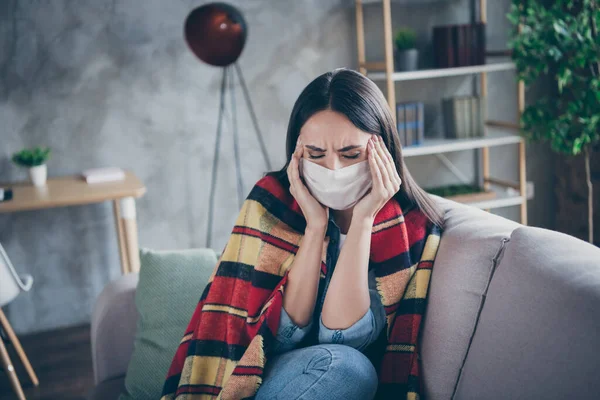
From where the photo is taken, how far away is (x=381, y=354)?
4.66ft

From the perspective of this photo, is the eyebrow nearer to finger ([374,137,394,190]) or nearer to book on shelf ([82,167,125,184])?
finger ([374,137,394,190])

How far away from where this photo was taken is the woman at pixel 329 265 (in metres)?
1.33

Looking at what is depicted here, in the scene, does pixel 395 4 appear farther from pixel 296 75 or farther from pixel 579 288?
pixel 579 288

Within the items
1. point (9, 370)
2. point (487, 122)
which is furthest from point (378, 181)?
point (487, 122)

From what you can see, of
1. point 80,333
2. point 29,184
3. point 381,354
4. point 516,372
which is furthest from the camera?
point 80,333

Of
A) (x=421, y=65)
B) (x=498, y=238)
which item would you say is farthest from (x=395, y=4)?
(x=498, y=238)

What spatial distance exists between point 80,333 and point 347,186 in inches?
83.1

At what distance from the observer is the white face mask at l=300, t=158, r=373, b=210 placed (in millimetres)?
1402

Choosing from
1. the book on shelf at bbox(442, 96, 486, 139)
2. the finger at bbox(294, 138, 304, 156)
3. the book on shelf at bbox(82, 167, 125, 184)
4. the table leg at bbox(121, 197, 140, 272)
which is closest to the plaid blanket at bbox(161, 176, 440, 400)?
the finger at bbox(294, 138, 304, 156)

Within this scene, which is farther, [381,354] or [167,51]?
[167,51]

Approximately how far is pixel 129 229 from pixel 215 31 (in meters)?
0.93

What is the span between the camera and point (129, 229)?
8.54ft

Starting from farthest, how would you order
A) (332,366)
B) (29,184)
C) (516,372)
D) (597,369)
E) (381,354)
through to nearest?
(29,184) < (381,354) < (332,366) < (516,372) < (597,369)

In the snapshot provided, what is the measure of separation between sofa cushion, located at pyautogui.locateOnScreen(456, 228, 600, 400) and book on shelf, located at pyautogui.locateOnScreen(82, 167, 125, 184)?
6.59 feet
